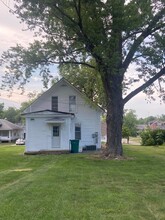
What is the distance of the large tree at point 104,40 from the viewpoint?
18.8 meters

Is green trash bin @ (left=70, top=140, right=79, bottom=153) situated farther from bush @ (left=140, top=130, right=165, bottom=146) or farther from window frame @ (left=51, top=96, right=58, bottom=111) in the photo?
bush @ (left=140, top=130, right=165, bottom=146)

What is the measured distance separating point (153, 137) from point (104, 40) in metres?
25.0

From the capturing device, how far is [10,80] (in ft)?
77.5

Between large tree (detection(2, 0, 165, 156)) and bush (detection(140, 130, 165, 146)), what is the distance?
17.5 metres

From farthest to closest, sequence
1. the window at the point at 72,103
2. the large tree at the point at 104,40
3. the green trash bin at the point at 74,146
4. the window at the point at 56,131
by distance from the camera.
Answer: the window at the point at 72,103
the window at the point at 56,131
the green trash bin at the point at 74,146
the large tree at the point at 104,40

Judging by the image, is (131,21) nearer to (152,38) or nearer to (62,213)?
(152,38)

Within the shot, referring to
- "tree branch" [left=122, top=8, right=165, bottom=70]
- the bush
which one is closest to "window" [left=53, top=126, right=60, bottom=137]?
"tree branch" [left=122, top=8, right=165, bottom=70]

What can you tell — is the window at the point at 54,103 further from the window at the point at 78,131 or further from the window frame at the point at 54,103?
the window at the point at 78,131

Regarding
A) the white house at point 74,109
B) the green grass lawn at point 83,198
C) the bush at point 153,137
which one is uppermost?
the white house at point 74,109

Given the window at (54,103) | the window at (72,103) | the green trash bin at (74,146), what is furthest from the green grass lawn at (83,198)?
the window at (54,103)

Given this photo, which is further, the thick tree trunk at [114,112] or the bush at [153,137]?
the bush at [153,137]

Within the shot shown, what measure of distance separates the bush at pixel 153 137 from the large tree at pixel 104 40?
17.5 m

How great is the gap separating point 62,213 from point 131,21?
1373 centimetres

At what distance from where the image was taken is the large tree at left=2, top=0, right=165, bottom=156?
18812mm
